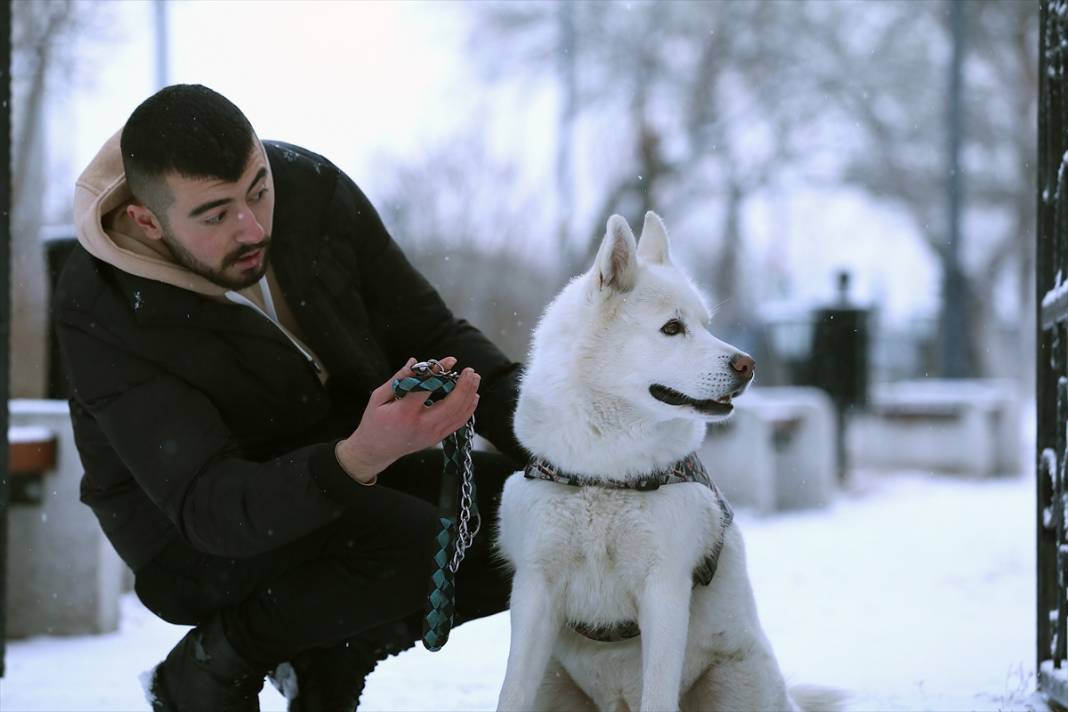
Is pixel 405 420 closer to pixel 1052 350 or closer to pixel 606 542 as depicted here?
pixel 606 542

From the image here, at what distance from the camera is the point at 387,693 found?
3.26 meters

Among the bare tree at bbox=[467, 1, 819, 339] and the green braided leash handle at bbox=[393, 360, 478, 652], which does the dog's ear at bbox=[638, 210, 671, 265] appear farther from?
the bare tree at bbox=[467, 1, 819, 339]

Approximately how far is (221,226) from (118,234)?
0.89 feet

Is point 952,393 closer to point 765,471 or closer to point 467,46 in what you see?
point 765,471

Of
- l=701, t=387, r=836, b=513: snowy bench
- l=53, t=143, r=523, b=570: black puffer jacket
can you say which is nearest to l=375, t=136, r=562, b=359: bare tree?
l=701, t=387, r=836, b=513: snowy bench

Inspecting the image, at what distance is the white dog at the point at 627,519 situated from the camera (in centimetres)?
236

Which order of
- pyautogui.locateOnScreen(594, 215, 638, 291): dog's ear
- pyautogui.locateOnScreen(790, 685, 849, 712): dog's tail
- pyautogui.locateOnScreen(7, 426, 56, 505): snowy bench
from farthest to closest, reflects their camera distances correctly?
pyautogui.locateOnScreen(7, 426, 56, 505): snowy bench → pyautogui.locateOnScreen(790, 685, 849, 712): dog's tail → pyautogui.locateOnScreen(594, 215, 638, 291): dog's ear

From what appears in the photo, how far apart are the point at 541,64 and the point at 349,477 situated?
13.2 meters

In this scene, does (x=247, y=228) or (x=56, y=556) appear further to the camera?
(x=56, y=556)

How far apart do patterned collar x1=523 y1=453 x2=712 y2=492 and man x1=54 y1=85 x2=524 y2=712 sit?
40 cm

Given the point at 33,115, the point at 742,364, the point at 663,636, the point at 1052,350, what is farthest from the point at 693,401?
the point at 33,115

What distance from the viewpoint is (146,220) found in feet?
8.15

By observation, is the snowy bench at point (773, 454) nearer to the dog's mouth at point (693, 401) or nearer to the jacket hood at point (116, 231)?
the dog's mouth at point (693, 401)

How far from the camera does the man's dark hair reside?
2.36 m
